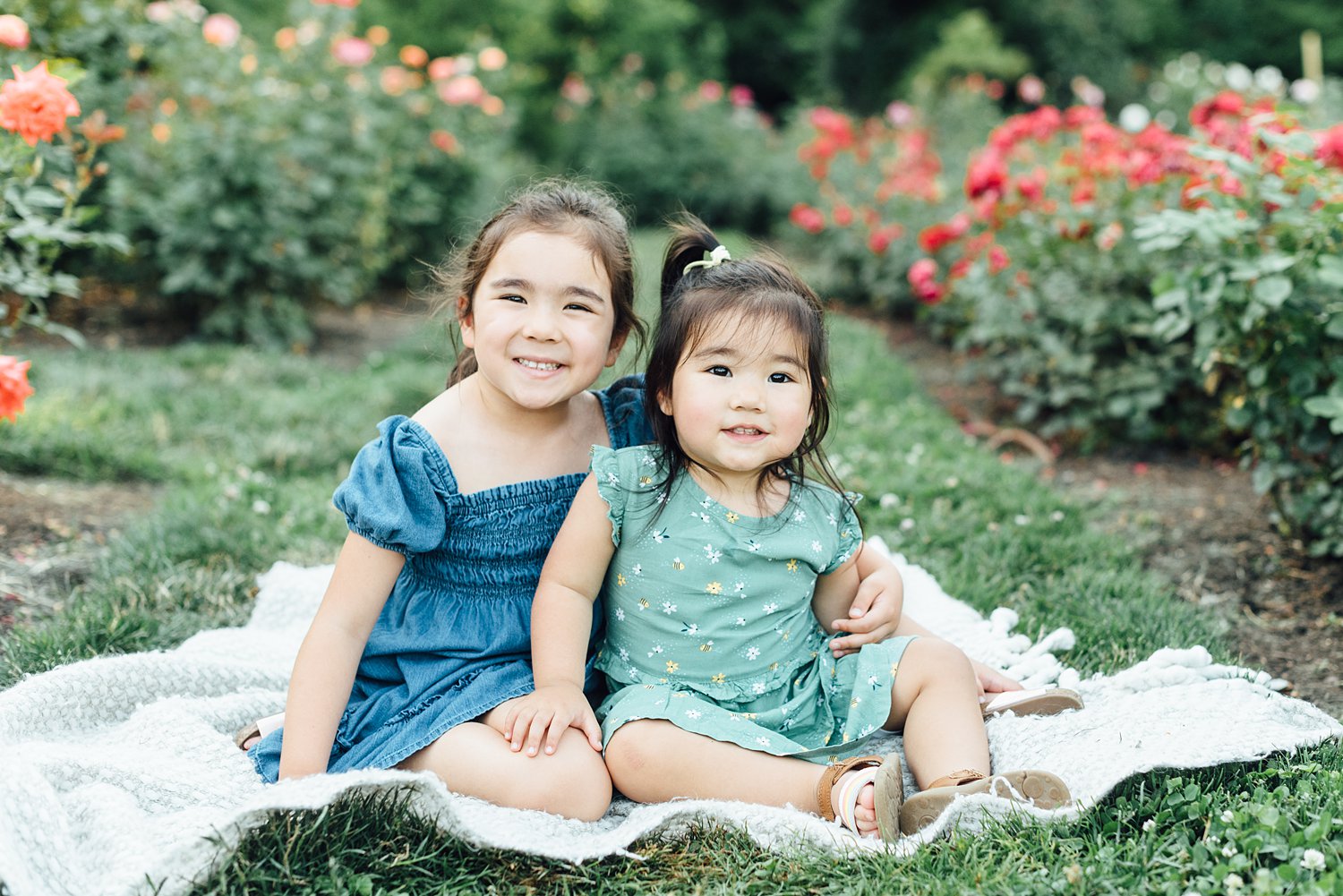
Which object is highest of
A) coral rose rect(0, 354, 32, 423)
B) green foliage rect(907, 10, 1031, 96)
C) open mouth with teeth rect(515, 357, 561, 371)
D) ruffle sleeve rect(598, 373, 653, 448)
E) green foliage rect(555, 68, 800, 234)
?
green foliage rect(907, 10, 1031, 96)

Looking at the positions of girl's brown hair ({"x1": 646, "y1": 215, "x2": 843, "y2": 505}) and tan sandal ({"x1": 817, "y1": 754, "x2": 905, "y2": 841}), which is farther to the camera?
girl's brown hair ({"x1": 646, "y1": 215, "x2": 843, "y2": 505})

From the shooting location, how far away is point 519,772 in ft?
6.53

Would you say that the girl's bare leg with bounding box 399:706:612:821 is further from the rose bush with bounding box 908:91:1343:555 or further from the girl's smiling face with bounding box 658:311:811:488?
the rose bush with bounding box 908:91:1343:555

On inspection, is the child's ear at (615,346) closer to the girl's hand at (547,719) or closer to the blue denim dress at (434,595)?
the blue denim dress at (434,595)

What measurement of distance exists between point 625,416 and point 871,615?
0.63 meters

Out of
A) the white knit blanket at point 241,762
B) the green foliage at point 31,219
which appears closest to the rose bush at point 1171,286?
the white knit blanket at point 241,762

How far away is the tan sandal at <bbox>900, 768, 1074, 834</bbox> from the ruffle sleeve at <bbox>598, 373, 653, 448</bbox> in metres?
0.87

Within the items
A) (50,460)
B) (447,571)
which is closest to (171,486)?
(50,460)

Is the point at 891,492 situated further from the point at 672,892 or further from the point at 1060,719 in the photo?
the point at 672,892

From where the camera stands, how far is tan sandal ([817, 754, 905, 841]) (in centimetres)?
190

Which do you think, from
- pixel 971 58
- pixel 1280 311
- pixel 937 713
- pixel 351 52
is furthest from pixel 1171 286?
pixel 971 58

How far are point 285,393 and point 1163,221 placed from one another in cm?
325

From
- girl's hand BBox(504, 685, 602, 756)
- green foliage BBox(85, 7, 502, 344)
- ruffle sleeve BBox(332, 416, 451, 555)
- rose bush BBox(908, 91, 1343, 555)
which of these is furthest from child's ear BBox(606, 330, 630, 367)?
green foliage BBox(85, 7, 502, 344)

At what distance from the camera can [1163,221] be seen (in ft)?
9.62
